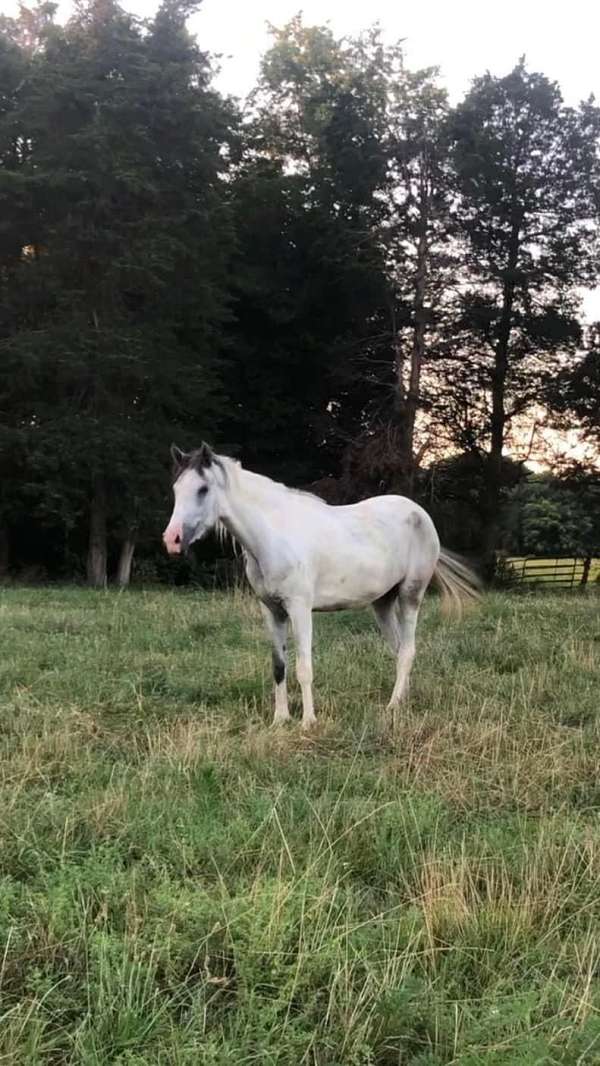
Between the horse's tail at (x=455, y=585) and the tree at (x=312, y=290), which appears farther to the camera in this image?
the tree at (x=312, y=290)

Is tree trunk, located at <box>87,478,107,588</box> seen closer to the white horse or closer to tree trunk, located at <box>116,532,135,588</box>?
tree trunk, located at <box>116,532,135,588</box>

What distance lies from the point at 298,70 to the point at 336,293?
36.3 ft

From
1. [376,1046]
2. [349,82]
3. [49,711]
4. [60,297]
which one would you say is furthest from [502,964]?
[349,82]

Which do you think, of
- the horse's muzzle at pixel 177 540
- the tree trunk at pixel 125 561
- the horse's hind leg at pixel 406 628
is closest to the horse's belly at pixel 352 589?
the horse's hind leg at pixel 406 628

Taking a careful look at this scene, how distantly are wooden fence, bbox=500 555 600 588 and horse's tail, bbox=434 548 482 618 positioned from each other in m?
19.7

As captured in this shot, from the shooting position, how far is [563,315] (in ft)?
86.1

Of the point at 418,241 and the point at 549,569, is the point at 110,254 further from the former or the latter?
the point at 549,569

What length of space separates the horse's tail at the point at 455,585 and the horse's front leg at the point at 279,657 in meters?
1.89

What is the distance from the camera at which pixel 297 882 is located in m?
2.87

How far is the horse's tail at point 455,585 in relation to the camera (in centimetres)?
725

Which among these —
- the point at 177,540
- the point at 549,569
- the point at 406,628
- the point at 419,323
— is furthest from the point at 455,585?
the point at 549,569

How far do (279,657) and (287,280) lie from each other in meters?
22.6

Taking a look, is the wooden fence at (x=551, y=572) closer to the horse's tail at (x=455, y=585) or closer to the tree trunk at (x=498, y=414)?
the tree trunk at (x=498, y=414)

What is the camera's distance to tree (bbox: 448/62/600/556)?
25750mm
